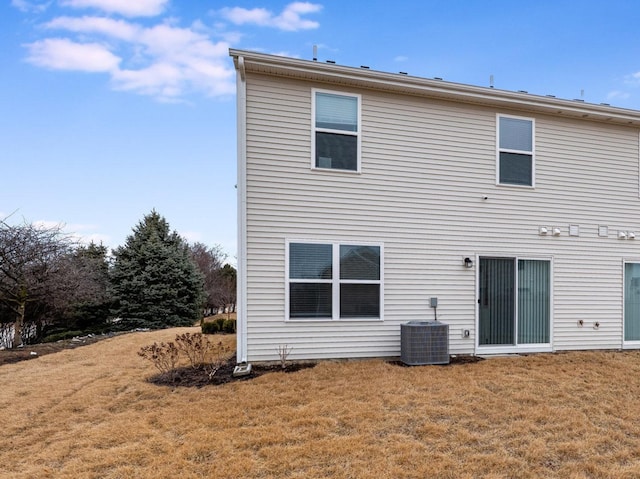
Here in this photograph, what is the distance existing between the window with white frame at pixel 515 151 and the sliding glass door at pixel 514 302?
5.25 ft

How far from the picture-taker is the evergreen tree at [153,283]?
16328 millimetres

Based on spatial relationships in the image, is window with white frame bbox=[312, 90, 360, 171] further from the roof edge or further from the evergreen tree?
the evergreen tree

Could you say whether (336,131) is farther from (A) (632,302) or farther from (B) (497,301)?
(A) (632,302)

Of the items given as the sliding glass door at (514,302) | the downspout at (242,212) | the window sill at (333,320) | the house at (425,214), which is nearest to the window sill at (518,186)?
the house at (425,214)

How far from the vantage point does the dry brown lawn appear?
304 cm

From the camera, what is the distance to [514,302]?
287 inches

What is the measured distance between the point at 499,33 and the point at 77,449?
1260 centimetres

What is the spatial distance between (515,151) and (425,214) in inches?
91.5

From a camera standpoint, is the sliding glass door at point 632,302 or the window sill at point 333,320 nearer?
the window sill at point 333,320

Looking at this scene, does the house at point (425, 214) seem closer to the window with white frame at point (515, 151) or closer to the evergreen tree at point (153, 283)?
the window with white frame at point (515, 151)

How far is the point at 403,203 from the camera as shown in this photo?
269 inches

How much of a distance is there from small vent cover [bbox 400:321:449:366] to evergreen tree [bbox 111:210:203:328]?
13.0 m

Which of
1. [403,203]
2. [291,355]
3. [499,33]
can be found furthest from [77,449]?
[499,33]

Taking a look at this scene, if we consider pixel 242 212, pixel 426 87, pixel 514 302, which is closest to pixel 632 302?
pixel 514 302
